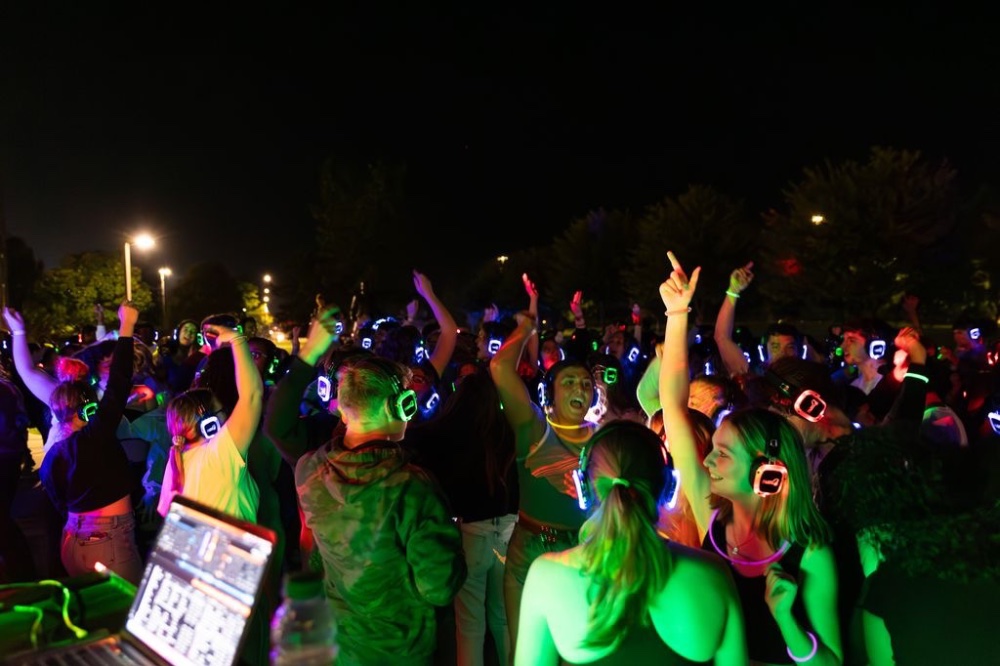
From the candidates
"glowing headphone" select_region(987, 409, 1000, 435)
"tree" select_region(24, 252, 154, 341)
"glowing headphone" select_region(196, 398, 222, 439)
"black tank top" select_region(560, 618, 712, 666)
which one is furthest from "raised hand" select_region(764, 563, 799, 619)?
"tree" select_region(24, 252, 154, 341)

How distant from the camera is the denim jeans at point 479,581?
4.29m

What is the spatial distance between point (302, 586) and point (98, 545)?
3.30m

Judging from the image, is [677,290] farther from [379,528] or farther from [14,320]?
[14,320]

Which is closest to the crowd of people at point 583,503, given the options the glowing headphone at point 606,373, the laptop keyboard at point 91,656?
the glowing headphone at point 606,373

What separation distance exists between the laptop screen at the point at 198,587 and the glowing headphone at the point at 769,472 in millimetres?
1646

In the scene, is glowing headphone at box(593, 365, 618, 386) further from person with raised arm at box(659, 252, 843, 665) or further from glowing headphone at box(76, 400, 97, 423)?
glowing headphone at box(76, 400, 97, 423)

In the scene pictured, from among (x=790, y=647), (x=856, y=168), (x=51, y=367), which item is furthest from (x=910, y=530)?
(x=856, y=168)

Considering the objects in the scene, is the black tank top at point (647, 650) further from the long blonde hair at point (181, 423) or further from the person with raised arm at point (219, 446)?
the long blonde hair at point (181, 423)

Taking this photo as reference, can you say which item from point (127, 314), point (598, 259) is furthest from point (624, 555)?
point (598, 259)

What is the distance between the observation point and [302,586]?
1533 millimetres

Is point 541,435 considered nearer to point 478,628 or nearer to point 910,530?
point 478,628

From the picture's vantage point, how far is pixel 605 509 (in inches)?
78.7

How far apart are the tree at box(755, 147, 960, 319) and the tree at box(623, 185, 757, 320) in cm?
705

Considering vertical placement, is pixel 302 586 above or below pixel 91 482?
above
